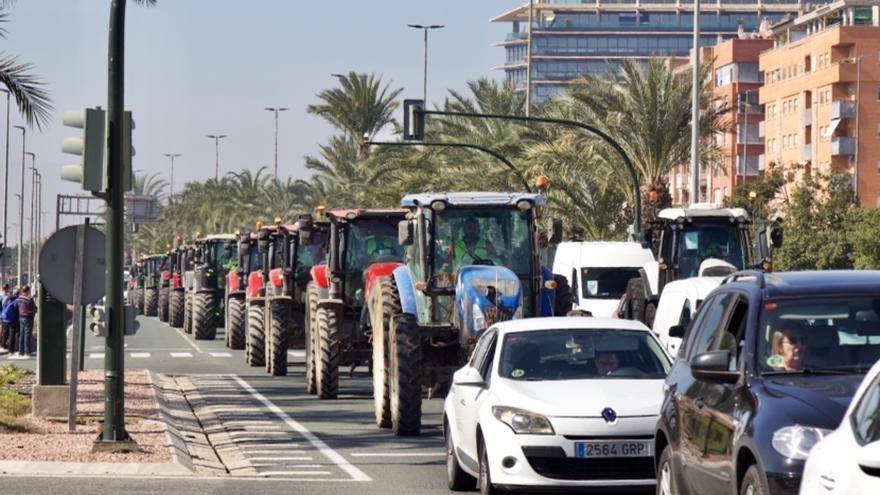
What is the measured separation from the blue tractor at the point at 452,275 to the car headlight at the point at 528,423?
25.2 ft

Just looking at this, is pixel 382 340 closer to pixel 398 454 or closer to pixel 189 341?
pixel 398 454

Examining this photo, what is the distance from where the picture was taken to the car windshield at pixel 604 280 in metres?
43.7

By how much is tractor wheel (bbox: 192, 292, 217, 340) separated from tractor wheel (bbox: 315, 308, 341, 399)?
25.1m

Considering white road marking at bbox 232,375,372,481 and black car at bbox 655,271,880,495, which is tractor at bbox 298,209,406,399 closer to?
white road marking at bbox 232,375,372,481

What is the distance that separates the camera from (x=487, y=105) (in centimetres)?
7069

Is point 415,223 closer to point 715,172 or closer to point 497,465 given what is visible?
point 497,465

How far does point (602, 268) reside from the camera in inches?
1720

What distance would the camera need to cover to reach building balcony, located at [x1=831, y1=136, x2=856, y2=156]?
108 metres

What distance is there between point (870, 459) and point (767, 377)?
125 inches

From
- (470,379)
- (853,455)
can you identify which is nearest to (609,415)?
(470,379)

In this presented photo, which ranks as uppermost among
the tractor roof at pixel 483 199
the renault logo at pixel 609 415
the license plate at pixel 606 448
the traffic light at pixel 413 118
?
the traffic light at pixel 413 118

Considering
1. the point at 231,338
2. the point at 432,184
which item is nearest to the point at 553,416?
the point at 231,338

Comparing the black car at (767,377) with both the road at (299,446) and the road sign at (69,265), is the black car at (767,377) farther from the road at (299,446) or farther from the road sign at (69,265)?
the road sign at (69,265)

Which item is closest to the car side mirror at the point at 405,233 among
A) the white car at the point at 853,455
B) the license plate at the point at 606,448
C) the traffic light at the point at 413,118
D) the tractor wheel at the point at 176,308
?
the license plate at the point at 606,448
